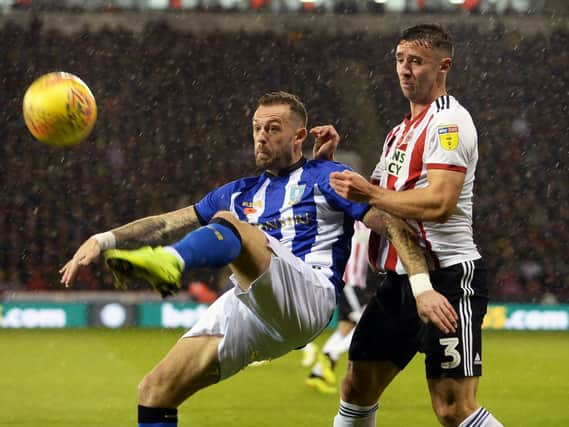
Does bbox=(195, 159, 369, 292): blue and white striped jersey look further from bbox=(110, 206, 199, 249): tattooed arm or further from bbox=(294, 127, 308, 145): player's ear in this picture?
bbox=(110, 206, 199, 249): tattooed arm

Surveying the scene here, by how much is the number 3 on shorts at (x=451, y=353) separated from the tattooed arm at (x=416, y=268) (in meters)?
0.11

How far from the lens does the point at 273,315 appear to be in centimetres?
383

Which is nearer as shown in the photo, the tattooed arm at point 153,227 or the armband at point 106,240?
the armband at point 106,240

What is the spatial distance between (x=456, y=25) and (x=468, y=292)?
48.1 ft

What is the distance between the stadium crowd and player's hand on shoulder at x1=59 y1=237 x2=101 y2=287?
36.9ft

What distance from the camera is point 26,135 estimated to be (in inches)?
670

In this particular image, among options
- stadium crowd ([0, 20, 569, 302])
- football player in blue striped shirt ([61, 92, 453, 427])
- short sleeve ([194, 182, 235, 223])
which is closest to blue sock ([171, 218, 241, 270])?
football player in blue striped shirt ([61, 92, 453, 427])

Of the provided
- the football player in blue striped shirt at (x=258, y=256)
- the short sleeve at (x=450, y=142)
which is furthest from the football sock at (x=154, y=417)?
the short sleeve at (x=450, y=142)

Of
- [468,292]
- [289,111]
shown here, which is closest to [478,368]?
[468,292]

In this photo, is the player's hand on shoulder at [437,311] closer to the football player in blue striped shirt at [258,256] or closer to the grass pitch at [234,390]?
the football player in blue striped shirt at [258,256]

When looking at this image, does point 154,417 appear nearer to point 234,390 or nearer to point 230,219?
point 230,219

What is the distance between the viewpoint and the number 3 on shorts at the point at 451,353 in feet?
12.5

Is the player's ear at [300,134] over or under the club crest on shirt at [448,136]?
under

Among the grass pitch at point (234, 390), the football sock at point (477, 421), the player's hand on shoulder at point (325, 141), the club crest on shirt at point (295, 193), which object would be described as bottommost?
the grass pitch at point (234, 390)
